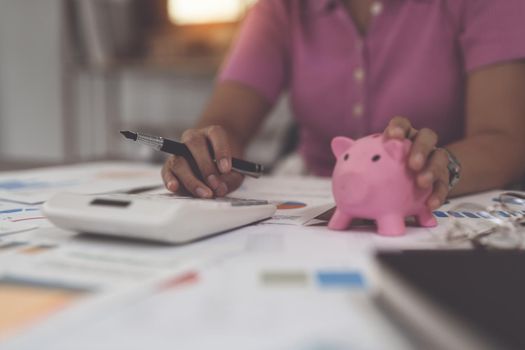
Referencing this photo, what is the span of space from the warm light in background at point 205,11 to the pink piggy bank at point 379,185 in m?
2.07

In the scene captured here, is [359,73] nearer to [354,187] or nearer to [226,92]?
[226,92]

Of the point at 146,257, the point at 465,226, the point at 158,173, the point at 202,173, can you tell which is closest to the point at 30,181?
the point at 158,173

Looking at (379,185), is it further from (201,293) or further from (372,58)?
(372,58)

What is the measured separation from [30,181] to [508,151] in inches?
27.5

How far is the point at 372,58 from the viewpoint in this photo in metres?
0.90

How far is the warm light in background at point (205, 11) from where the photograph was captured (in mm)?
2411

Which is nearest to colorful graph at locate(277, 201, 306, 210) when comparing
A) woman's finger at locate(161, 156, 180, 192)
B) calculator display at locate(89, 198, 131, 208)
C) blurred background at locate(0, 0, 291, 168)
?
woman's finger at locate(161, 156, 180, 192)

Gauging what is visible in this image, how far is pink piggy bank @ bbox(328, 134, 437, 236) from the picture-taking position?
1.36 ft

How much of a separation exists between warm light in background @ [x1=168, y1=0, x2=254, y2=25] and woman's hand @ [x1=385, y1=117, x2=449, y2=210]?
2.05 m

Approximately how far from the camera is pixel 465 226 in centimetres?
46

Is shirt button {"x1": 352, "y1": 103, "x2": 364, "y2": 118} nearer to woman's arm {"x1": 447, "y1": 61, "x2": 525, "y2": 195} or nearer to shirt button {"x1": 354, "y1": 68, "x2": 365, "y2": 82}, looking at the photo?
shirt button {"x1": 354, "y1": 68, "x2": 365, "y2": 82}

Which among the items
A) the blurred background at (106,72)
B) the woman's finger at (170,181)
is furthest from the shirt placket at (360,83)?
the blurred background at (106,72)

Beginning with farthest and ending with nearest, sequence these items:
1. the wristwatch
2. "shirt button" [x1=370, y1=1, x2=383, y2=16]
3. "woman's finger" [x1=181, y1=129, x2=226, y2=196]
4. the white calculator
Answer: "shirt button" [x1=370, y1=1, x2=383, y2=16], "woman's finger" [x1=181, y1=129, x2=226, y2=196], the wristwatch, the white calculator

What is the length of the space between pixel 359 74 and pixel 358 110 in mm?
63
